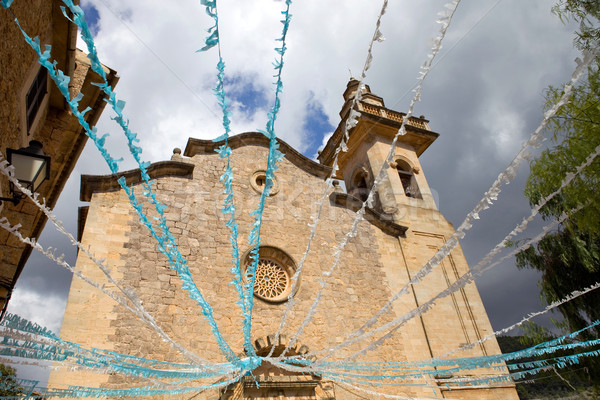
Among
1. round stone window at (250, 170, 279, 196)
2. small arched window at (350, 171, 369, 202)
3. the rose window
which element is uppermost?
small arched window at (350, 171, 369, 202)

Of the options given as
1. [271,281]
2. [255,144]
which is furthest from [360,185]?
[271,281]

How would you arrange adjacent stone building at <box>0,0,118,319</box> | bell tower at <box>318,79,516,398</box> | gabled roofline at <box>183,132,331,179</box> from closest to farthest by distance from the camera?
1. adjacent stone building at <box>0,0,118,319</box>
2. bell tower at <box>318,79,516,398</box>
3. gabled roofline at <box>183,132,331,179</box>

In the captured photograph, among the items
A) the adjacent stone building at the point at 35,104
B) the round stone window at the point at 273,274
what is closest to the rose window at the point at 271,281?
the round stone window at the point at 273,274

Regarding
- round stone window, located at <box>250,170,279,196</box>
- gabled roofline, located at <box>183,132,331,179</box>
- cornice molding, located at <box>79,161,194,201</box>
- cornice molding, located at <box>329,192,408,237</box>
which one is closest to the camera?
cornice molding, located at <box>79,161,194,201</box>

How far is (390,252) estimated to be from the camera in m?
9.60

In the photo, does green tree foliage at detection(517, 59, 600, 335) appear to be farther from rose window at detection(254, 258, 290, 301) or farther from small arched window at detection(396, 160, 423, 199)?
rose window at detection(254, 258, 290, 301)

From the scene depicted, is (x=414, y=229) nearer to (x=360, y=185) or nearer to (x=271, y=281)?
(x=360, y=185)

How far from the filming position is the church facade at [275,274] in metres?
6.21

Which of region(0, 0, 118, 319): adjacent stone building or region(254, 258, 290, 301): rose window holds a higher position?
region(0, 0, 118, 319): adjacent stone building

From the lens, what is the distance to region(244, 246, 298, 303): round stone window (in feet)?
25.1

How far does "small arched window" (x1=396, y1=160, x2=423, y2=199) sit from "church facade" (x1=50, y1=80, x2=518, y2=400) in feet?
0.58

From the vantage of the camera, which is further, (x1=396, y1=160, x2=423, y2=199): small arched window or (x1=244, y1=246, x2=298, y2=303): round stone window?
(x1=396, y1=160, x2=423, y2=199): small arched window

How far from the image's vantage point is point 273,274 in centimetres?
804

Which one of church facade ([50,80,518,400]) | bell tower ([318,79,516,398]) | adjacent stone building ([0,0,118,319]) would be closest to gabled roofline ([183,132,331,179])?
church facade ([50,80,518,400])
